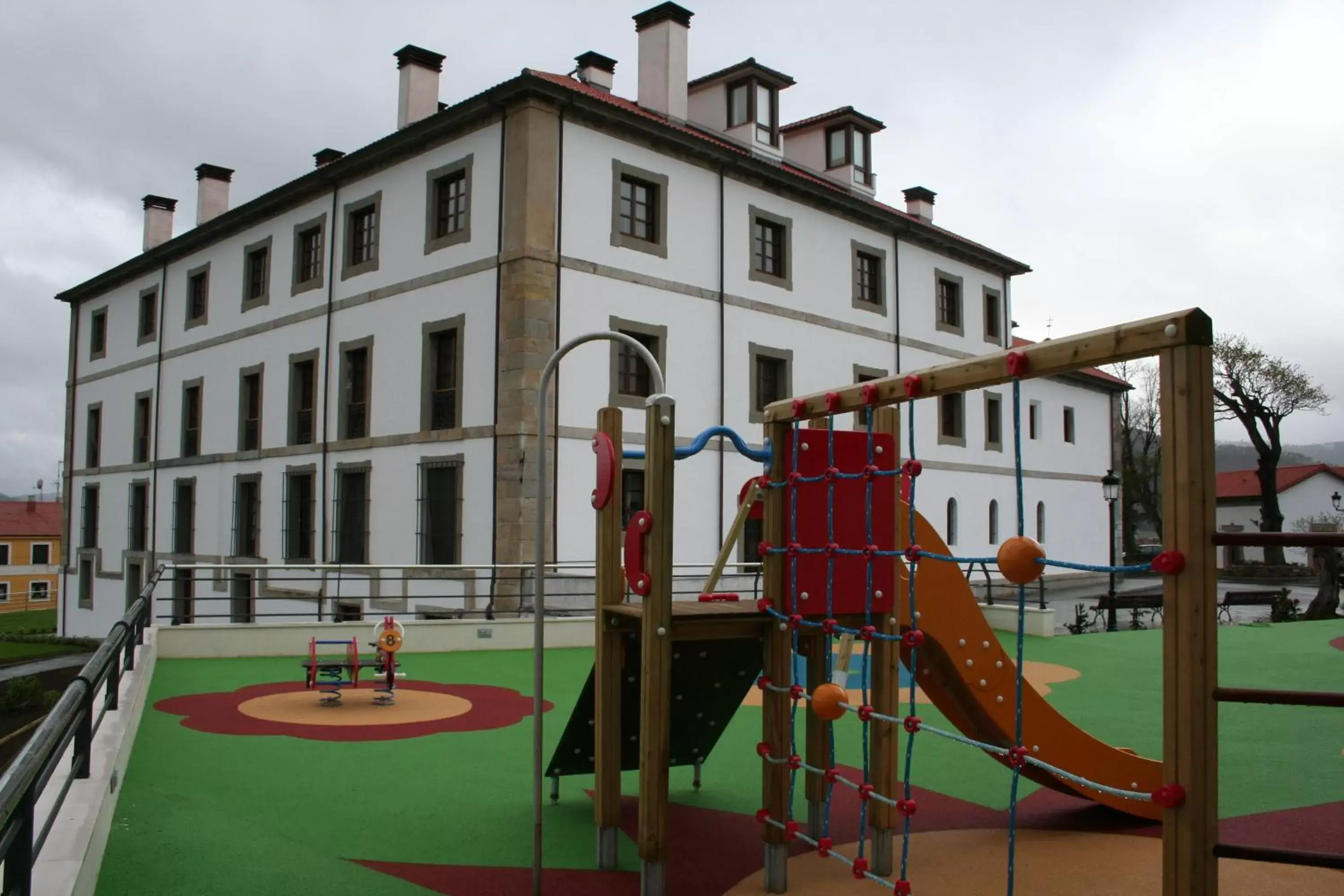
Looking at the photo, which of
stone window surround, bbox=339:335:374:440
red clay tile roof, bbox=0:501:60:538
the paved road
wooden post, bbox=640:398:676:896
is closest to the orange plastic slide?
wooden post, bbox=640:398:676:896

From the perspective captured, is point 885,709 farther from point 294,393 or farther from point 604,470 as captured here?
point 294,393

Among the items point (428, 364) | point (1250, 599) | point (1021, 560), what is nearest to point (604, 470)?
point (1021, 560)

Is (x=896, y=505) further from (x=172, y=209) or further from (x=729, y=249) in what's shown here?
(x=172, y=209)

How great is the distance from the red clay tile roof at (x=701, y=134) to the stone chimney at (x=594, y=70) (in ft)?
0.76

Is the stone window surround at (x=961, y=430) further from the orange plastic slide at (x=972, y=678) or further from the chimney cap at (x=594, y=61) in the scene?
the orange plastic slide at (x=972, y=678)

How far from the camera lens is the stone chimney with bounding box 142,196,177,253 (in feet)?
113

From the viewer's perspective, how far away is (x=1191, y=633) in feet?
9.91

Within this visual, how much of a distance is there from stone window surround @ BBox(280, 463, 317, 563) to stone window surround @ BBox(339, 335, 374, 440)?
1258 millimetres

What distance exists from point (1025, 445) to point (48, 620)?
50.2 m

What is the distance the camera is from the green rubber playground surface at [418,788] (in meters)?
5.08

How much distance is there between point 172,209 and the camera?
34656 mm

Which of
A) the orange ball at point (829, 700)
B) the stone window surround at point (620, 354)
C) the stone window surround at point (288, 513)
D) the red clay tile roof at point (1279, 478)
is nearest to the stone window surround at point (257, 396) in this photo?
the stone window surround at point (288, 513)

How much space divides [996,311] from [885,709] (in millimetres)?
27583

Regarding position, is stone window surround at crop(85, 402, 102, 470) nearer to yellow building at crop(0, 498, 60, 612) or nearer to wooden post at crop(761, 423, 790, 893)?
wooden post at crop(761, 423, 790, 893)
